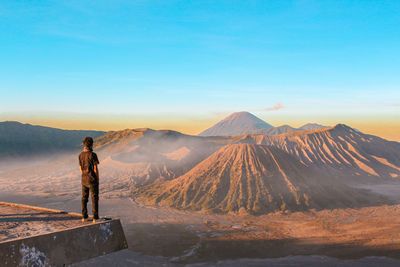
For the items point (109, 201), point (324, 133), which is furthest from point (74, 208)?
point (324, 133)

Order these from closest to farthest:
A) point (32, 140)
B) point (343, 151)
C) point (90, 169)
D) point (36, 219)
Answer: point (90, 169) < point (36, 219) < point (343, 151) < point (32, 140)

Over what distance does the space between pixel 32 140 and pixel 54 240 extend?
14173 cm

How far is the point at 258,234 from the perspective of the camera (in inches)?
1141

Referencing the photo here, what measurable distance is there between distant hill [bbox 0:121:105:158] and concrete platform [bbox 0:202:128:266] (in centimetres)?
12592

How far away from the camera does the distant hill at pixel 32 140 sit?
121006mm

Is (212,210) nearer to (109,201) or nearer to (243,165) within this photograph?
(243,165)

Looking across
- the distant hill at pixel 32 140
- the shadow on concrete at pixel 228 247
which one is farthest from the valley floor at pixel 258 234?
the distant hill at pixel 32 140

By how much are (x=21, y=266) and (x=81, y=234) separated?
1158 millimetres

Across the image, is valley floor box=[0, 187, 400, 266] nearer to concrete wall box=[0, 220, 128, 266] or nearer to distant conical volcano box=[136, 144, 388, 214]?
distant conical volcano box=[136, 144, 388, 214]

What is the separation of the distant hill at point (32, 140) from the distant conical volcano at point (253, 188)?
92.5 metres

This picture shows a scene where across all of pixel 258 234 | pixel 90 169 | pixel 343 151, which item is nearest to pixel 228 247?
pixel 258 234

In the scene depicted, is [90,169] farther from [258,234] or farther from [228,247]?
[258,234]

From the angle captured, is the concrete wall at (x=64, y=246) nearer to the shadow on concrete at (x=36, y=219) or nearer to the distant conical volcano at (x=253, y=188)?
the shadow on concrete at (x=36, y=219)

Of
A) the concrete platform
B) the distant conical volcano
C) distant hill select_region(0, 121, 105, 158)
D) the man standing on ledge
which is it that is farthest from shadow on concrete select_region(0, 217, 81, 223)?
distant hill select_region(0, 121, 105, 158)
